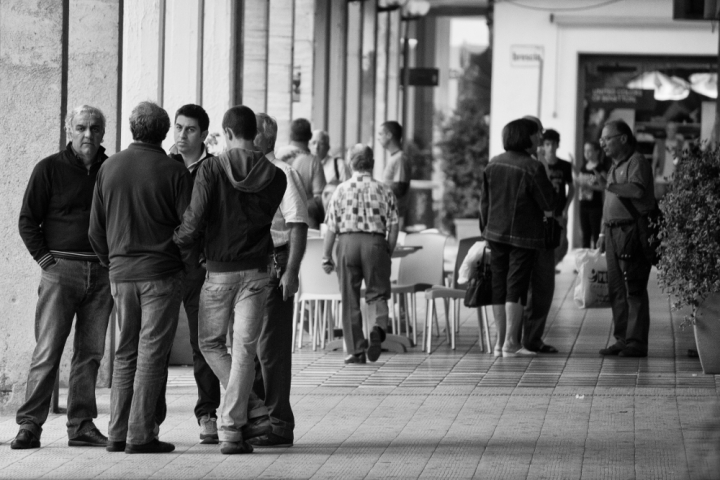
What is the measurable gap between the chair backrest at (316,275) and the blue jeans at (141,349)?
168 inches

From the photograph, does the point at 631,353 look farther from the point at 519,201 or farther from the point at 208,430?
the point at 208,430

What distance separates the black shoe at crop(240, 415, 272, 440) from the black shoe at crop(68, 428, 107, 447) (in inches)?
28.6

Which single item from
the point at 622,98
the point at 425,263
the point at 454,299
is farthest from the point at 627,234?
the point at 622,98

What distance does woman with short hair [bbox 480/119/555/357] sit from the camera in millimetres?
10156

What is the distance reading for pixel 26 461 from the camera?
21.0 feet

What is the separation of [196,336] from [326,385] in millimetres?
2309

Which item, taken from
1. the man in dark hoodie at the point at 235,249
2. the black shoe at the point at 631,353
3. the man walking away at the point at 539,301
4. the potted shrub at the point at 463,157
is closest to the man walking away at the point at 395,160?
the man walking away at the point at 539,301

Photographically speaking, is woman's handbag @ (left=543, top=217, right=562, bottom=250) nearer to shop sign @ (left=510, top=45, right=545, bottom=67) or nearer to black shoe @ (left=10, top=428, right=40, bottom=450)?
black shoe @ (left=10, top=428, right=40, bottom=450)

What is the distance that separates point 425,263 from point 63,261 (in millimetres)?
5391

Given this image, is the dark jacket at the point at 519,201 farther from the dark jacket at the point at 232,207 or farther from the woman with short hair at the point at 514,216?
the dark jacket at the point at 232,207

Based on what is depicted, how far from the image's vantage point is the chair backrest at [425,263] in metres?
11.7

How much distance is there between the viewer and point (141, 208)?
20.9 feet

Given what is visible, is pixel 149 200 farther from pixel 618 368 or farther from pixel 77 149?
pixel 618 368

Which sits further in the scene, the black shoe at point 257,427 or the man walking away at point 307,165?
the man walking away at point 307,165
